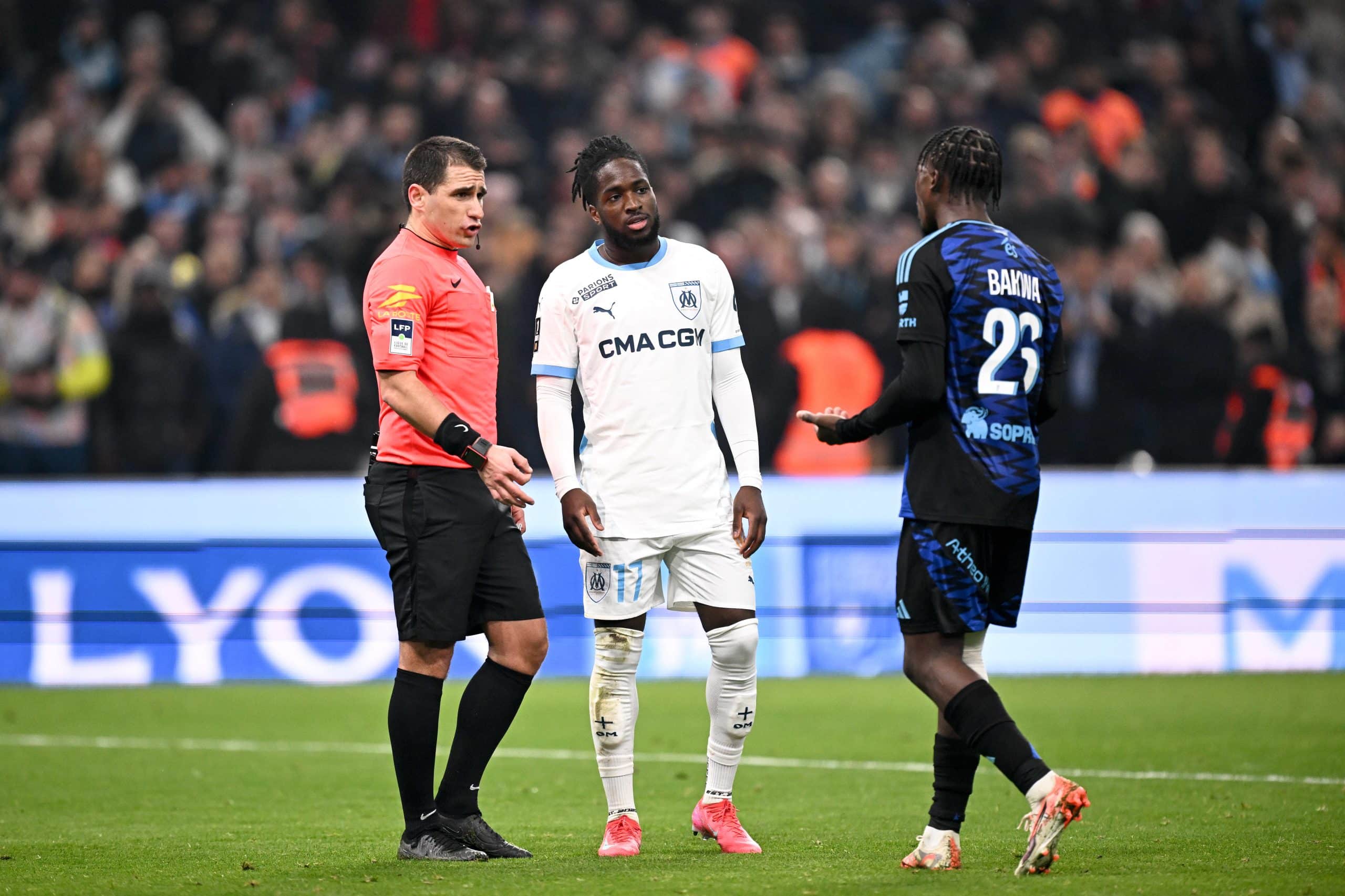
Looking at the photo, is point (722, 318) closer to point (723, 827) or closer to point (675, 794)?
point (723, 827)

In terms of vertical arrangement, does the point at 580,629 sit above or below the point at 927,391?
below

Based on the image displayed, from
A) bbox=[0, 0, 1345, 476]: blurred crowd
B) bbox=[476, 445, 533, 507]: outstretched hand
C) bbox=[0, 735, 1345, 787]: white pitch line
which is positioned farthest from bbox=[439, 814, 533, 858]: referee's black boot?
bbox=[0, 0, 1345, 476]: blurred crowd

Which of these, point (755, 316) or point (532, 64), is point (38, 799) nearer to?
point (755, 316)

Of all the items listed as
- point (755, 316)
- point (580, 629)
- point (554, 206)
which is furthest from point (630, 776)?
point (554, 206)

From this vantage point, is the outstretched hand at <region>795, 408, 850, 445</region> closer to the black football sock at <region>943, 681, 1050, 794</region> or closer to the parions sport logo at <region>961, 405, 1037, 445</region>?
the parions sport logo at <region>961, 405, 1037, 445</region>

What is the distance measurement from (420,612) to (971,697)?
166cm

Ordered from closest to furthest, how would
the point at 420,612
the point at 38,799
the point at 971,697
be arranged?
the point at 971,697 < the point at 420,612 < the point at 38,799

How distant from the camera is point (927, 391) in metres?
4.72

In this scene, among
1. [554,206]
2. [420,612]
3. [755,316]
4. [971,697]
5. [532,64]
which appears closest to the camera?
[971,697]

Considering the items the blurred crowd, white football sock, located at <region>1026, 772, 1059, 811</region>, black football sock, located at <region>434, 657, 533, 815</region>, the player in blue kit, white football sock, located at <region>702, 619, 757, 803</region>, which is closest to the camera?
white football sock, located at <region>1026, 772, 1059, 811</region>

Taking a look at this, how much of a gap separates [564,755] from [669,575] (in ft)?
10.7

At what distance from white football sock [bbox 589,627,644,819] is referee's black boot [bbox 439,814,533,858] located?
332 millimetres

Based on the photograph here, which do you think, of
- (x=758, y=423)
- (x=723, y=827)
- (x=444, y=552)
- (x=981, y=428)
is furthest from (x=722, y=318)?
(x=758, y=423)

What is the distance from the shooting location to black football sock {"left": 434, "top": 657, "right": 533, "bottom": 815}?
5285mm
